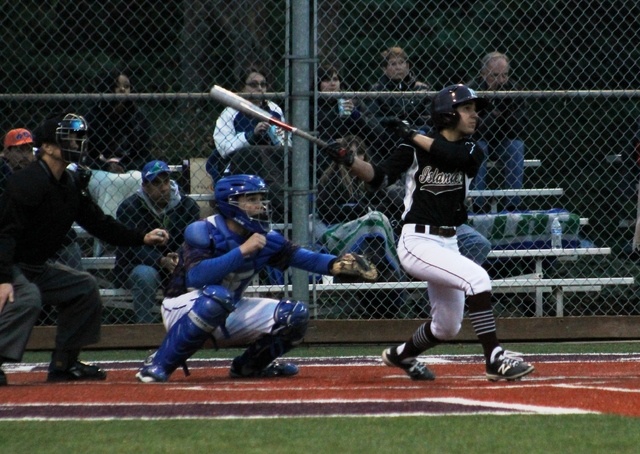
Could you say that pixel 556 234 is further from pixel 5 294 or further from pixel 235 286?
pixel 5 294

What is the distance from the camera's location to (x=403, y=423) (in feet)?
15.6

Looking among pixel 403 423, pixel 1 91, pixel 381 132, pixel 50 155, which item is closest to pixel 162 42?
pixel 1 91

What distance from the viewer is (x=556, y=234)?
948 cm

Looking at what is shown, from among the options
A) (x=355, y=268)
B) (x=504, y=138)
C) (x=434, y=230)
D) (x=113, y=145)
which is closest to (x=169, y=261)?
(x=113, y=145)

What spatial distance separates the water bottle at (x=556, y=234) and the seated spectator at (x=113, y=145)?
123 inches

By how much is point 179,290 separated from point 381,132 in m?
2.67

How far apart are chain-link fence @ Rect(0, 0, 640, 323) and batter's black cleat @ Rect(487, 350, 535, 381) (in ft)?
9.04

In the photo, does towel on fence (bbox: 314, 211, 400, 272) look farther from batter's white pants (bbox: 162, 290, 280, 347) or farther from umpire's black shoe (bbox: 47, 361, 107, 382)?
umpire's black shoe (bbox: 47, 361, 107, 382)

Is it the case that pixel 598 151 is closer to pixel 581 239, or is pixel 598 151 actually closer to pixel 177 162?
pixel 581 239

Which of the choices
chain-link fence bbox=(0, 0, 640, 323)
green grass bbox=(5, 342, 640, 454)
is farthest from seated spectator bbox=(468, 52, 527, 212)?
green grass bbox=(5, 342, 640, 454)

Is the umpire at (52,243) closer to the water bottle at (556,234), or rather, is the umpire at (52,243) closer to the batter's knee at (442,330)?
the batter's knee at (442,330)

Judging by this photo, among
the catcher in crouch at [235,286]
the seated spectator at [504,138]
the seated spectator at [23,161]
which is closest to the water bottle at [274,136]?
the seated spectator at [504,138]

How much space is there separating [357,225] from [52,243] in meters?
2.63

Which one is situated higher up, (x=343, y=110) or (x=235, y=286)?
(x=343, y=110)
